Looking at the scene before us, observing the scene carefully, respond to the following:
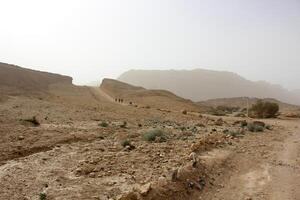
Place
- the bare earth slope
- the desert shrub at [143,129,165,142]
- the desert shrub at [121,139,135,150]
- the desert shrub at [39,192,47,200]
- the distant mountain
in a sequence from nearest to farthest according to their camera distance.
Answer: the desert shrub at [39,192,47,200] < the bare earth slope < the desert shrub at [121,139,135,150] < the desert shrub at [143,129,165,142] < the distant mountain

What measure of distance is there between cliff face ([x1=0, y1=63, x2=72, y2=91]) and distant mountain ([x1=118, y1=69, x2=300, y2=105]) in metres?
71.9

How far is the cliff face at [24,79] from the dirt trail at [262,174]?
40377 mm

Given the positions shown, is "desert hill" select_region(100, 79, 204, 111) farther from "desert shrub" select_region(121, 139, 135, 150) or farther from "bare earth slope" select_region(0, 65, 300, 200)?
"desert shrub" select_region(121, 139, 135, 150)

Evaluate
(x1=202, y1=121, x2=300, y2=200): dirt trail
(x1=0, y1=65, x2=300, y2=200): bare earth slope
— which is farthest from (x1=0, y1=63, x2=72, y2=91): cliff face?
(x1=202, y1=121, x2=300, y2=200): dirt trail

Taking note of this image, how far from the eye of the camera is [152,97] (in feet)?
180

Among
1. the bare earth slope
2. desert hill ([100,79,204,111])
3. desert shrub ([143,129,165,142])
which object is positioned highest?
desert shrub ([143,129,165,142])

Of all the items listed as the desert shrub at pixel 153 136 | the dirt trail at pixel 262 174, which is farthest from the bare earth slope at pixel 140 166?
the desert shrub at pixel 153 136

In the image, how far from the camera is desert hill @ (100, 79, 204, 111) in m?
47.1

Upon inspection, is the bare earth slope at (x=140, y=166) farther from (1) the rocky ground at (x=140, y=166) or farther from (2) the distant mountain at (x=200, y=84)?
(2) the distant mountain at (x=200, y=84)

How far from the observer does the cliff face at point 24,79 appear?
55209mm

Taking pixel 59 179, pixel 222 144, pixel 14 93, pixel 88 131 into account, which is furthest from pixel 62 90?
pixel 59 179

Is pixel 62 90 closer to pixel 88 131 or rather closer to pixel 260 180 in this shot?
pixel 88 131

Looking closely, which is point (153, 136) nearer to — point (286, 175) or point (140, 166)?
point (140, 166)

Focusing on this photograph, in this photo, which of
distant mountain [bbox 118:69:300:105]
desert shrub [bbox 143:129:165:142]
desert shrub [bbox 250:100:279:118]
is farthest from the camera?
distant mountain [bbox 118:69:300:105]
